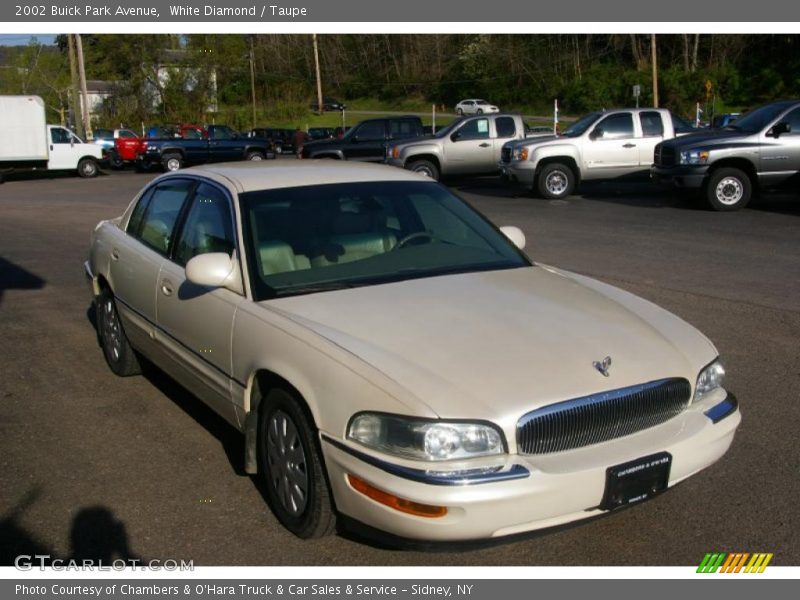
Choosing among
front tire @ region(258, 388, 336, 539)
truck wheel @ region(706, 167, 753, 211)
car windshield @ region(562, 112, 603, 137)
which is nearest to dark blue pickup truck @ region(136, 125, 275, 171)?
car windshield @ region(562, 112, 603, 137)

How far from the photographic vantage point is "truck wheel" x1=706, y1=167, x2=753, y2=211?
1585 cm

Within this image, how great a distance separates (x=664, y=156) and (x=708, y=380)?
44.9 feet

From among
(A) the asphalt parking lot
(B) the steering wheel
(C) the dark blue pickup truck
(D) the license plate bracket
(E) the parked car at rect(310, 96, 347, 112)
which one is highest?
(E) the parked car at rect(310, 96, 347, 112)

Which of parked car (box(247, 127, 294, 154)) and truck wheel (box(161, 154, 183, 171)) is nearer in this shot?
truck wheel (box(161, 154, 183, 171))

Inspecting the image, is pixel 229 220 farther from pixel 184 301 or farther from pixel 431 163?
pixel 431 163

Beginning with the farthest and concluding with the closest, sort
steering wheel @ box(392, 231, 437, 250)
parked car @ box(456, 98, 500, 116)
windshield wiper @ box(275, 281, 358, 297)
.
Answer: parked car @ box(456, 98, 500, 116), steering wheel @ box(392, 231, 437, 250), windshield wiper @ box(275, 281, 358, 297)

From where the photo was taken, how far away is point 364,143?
2452cm

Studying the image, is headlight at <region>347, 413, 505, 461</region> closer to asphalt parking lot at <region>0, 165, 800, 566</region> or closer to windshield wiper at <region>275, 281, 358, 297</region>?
asphalt parking lot at <region>0, 165, 800, 566</region>

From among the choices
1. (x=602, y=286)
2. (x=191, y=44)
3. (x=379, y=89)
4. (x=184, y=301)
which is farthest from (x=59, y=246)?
(x=379, y=89)

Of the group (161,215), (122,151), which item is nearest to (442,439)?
(161,215)

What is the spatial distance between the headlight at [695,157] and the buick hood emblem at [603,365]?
1327 cm

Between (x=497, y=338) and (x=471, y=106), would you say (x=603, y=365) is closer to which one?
(x=497, y=338)

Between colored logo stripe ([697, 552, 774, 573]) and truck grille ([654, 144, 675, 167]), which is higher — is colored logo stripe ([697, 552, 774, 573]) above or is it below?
→ below

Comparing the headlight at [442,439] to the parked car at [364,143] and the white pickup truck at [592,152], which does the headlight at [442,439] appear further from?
the parked car at [364,143]
